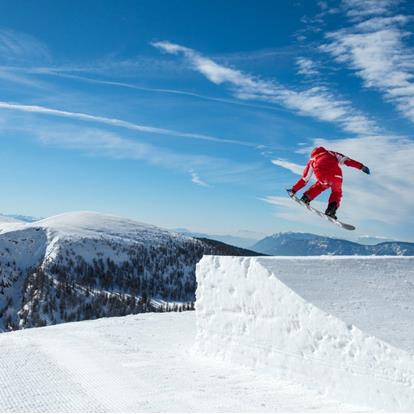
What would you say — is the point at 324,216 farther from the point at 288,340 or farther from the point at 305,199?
the point at 288,340

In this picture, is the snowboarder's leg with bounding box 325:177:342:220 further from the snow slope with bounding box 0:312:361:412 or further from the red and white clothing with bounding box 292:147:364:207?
the snow slope with bounding box 0:312:361:412

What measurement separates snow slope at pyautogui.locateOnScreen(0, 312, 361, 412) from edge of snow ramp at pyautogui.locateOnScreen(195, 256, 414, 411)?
38 centimetres

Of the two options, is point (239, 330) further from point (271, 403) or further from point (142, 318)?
point (142, 318)

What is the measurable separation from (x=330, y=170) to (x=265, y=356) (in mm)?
6499

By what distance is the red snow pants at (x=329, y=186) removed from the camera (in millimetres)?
14438

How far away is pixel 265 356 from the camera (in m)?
10.8

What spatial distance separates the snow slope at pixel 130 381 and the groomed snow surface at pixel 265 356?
0.03m

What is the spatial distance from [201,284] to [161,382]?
3.80 m

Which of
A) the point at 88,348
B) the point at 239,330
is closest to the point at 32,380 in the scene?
the point at 88,348

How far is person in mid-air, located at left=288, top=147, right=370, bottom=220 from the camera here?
14.3 metres

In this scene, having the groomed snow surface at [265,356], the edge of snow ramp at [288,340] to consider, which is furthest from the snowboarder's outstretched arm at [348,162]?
the edge of snow ramp at [288,340]

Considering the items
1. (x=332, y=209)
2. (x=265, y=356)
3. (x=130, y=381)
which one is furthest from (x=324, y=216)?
(x=130, y=381)

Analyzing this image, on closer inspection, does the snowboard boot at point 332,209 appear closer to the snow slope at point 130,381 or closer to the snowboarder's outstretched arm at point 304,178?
the snowboarder's outstretched arm at point 304,178

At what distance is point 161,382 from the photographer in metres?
10.6
